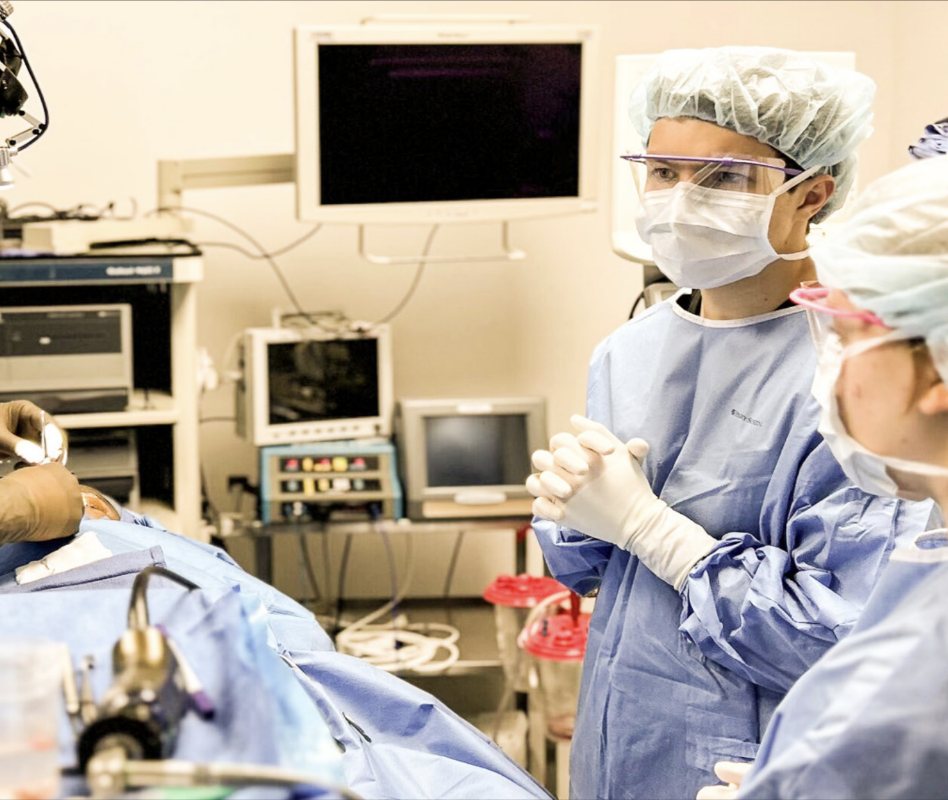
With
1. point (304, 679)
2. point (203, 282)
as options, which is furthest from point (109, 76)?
point (304, 679)

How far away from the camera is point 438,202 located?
2.60 meters

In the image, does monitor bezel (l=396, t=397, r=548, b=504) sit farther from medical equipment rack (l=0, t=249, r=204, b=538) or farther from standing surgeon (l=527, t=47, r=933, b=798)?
standing surgeon (l=527, t=47, r=933, b=798)

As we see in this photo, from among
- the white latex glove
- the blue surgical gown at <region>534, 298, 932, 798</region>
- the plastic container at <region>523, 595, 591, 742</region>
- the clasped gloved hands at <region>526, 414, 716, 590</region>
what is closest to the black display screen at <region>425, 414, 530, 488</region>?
the plastic container at <region>523, 595, 591, 742</region>

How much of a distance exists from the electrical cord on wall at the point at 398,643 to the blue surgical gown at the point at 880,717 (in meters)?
1.54

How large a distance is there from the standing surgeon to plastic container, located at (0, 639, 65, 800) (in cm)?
81

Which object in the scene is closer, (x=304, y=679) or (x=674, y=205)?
(x=304, y=679)

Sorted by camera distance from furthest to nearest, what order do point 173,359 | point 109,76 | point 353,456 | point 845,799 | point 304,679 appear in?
1. point 109,76
2. point 353,456
3. point 173,359
4. point 304,679
5. point 845,799

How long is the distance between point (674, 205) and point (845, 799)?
31.6 inches

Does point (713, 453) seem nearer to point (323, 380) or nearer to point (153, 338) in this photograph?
point (323, 380)

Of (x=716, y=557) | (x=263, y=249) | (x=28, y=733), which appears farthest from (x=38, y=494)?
(x=263, y=249)

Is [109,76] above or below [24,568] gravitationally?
above

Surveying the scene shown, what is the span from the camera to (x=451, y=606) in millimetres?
2881

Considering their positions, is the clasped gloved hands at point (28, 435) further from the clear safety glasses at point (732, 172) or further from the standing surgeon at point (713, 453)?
the clear safety glasses at point (732, 172)

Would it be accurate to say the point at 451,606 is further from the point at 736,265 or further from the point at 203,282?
the point at 736,265
